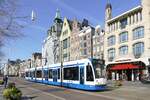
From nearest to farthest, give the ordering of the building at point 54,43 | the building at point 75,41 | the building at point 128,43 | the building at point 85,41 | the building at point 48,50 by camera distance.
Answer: the building at point 128,43 → the building at point 85,41 → the building at point 75,41 → the building at point 54,43 → the building at point 48,50

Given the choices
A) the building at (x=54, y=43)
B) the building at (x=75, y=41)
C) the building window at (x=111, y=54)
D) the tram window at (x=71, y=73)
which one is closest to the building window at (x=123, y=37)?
the building window at (x=111, y=54)

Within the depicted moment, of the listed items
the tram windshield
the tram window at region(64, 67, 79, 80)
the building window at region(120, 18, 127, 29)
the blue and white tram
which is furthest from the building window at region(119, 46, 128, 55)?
the tram windshield

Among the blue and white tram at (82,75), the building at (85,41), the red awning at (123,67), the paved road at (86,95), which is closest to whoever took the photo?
the paved road at (86,95)

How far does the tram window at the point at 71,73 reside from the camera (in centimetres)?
3252

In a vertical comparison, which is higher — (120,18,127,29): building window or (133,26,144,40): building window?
(120,18,127,29): building window

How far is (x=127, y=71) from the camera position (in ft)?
215

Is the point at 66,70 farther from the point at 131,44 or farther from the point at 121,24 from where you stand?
the point at 121,24

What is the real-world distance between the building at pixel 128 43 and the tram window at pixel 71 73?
25931 mm

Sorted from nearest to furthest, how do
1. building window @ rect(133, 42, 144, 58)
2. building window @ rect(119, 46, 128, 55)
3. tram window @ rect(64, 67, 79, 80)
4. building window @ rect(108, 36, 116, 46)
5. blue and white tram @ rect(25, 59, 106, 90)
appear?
blue and white tram @ rect(25, 59, 106, 90), tram window @ rect(64, 67, 79, 80), building window @ rect(133, 42, 144, 58), building window @ rect(119, 46, 128, 55), building window @ rect(108, 36, 116, 46)

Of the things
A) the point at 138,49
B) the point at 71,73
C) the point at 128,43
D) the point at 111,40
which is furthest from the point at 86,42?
the point at 71,73

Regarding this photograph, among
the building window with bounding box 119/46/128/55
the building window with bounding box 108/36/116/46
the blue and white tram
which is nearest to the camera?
the blue and white tram

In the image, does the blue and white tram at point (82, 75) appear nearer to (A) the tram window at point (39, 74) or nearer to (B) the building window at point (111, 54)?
(A) the tram window at point (39, 74)

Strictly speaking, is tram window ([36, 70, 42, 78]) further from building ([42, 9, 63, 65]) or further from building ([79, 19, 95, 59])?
building ([42, 9, 63, 65])

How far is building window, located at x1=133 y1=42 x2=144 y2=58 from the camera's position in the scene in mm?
59819
